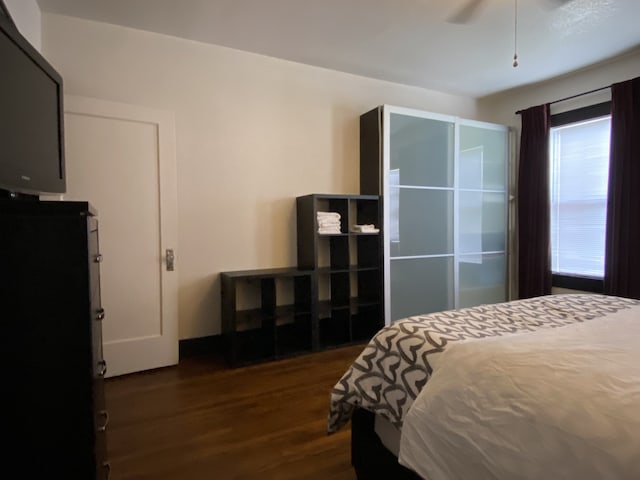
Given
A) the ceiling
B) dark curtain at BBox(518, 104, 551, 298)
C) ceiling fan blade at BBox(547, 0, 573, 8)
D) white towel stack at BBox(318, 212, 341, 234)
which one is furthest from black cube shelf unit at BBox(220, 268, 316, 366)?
ceiling fan blade at BBox(547, 0, 573, 8)

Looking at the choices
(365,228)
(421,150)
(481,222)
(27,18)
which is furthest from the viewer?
(481,222)

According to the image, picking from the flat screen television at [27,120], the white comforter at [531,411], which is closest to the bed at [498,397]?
the white comforter at [531,411]

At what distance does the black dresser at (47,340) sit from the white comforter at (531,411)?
102cm

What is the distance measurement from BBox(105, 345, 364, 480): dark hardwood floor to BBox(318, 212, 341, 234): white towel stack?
3.92 feet

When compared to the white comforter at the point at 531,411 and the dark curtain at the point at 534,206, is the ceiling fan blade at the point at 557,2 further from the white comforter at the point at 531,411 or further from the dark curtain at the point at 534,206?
the white comforter at the point at 531,411

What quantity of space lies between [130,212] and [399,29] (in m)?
2.58

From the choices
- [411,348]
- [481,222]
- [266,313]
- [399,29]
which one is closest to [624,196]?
[481,222]

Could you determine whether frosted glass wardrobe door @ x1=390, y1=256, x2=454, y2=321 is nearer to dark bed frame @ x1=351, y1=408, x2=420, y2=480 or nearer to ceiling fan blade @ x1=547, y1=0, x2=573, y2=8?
dark bed frame @ x1=351, y1=408, x2=420, y2=480

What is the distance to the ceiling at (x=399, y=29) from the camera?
264 centimetres

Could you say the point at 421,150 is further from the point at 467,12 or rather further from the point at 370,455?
the point at 370,455

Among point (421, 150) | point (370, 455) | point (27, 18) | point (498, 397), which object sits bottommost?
point (370, 455)

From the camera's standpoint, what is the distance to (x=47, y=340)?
101cm

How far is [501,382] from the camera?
1.14 meters

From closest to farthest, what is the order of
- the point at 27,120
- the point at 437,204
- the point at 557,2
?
the point at 27,120 < the point at 557,2 < the point at 437,204
